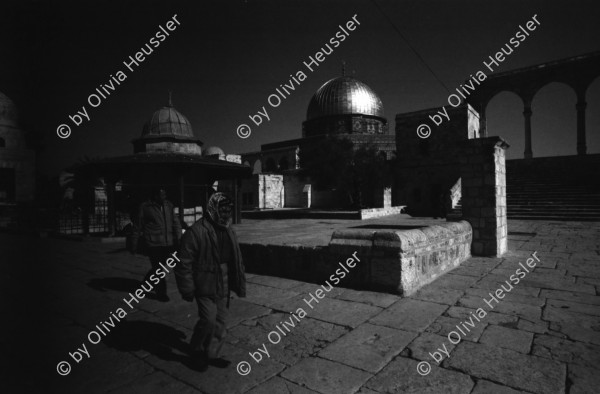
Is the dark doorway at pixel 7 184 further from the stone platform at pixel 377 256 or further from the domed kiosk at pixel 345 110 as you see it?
the stone platform at pixel 377 256

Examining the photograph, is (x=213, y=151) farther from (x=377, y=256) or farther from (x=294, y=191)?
(x=377, y=256)

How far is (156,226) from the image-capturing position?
16.5ft

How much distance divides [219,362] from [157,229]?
287cm

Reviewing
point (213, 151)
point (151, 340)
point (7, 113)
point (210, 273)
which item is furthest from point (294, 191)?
point (210, 273)

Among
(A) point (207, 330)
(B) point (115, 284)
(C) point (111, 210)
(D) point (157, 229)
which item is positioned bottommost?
(B) point (115, 284)

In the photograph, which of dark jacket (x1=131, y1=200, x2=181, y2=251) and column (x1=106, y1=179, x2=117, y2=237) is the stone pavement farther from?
column (x1=106, y1=179, x2=117, y2=237)

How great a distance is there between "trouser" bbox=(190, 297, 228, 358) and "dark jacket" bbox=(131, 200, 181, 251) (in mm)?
2531

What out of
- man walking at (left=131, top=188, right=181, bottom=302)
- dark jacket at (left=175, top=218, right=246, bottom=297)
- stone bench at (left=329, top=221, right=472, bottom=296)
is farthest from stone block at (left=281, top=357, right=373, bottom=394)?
man walking at (left=131, top=188, right=181, bottom=302)

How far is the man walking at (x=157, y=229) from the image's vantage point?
16.5 feet

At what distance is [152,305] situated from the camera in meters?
4.46

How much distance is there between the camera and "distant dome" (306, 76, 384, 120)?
38688mm

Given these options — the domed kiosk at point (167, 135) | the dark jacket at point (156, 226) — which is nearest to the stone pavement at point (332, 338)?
the dark jacket at point (156, 226)

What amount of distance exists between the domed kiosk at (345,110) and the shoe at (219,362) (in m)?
36.4

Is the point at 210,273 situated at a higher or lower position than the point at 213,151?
lower
